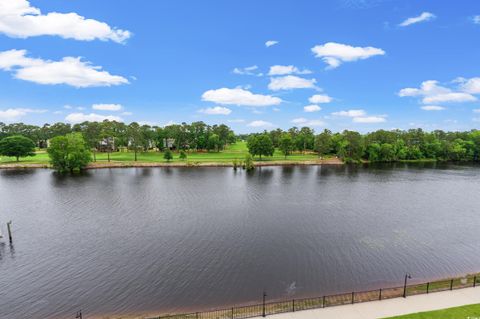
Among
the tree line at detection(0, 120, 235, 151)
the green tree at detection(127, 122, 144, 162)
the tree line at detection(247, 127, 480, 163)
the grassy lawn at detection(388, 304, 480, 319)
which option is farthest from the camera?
the tree line at detection(247, 127, 480, 163)

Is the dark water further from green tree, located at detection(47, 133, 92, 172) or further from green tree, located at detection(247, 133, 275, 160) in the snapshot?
green tree, located at detection(247, 133, 275, 160)

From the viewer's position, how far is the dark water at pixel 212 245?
75.2 ft

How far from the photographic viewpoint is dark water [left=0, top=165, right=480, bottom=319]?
902 inches

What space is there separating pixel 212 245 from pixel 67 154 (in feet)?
247

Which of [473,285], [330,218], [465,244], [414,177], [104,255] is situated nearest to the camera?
[473,285]

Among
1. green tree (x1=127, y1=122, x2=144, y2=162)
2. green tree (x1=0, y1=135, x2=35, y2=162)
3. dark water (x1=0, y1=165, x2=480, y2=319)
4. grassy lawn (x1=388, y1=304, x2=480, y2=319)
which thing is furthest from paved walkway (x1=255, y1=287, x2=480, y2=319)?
green tree (x1=0, y1=135, x2=35, y2=162)

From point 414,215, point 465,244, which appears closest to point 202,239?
point 465,244

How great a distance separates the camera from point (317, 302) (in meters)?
20.3

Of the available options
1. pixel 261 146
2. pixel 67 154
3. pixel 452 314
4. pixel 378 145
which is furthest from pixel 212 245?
pixel 378 145

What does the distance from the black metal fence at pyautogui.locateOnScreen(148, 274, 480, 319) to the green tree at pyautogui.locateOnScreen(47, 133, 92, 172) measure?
8235 centimetres

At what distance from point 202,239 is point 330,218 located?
20.2m

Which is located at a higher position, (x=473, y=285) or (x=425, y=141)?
(x=425, y=141)

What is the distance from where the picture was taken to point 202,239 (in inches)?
1315

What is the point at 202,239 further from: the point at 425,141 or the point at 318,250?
the point at 425,141
